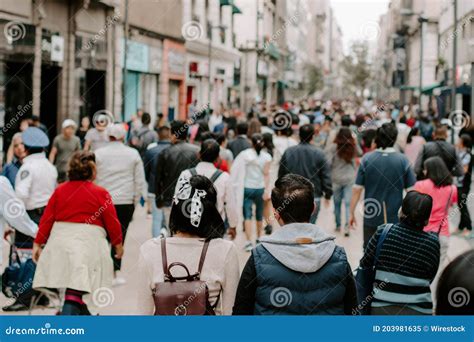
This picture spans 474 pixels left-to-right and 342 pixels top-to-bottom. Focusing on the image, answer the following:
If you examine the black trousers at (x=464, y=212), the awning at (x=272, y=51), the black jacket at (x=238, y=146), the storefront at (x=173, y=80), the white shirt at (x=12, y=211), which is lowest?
the black trousers at (x=464, y=212)

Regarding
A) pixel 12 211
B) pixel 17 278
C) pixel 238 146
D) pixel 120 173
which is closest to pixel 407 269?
pixel 12 211

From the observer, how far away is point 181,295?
3.79 metres

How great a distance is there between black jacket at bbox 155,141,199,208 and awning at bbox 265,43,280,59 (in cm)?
4427

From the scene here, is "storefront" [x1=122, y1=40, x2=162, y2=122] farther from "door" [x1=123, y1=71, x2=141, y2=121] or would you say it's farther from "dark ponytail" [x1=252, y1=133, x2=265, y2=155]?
"dark ponytail" [x1=252, y1=133, x2=265, y2=155]

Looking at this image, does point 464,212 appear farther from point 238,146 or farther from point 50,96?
point 50,96

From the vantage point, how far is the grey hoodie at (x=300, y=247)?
141 inches

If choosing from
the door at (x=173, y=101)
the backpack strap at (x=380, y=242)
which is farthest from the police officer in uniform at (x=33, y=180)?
the door at (x=173, y=101)

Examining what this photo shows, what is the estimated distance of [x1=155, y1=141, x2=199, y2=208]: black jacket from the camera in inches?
344

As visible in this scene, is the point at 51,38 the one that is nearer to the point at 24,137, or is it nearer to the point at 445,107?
the point at 24,137

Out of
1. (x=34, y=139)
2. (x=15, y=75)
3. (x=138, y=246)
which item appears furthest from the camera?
(x=15, y=75)

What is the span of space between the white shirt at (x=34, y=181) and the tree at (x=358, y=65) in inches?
2938

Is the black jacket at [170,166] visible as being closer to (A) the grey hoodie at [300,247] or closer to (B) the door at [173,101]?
(A) the grey hoodie at [300,247]

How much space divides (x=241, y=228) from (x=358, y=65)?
236 ft
